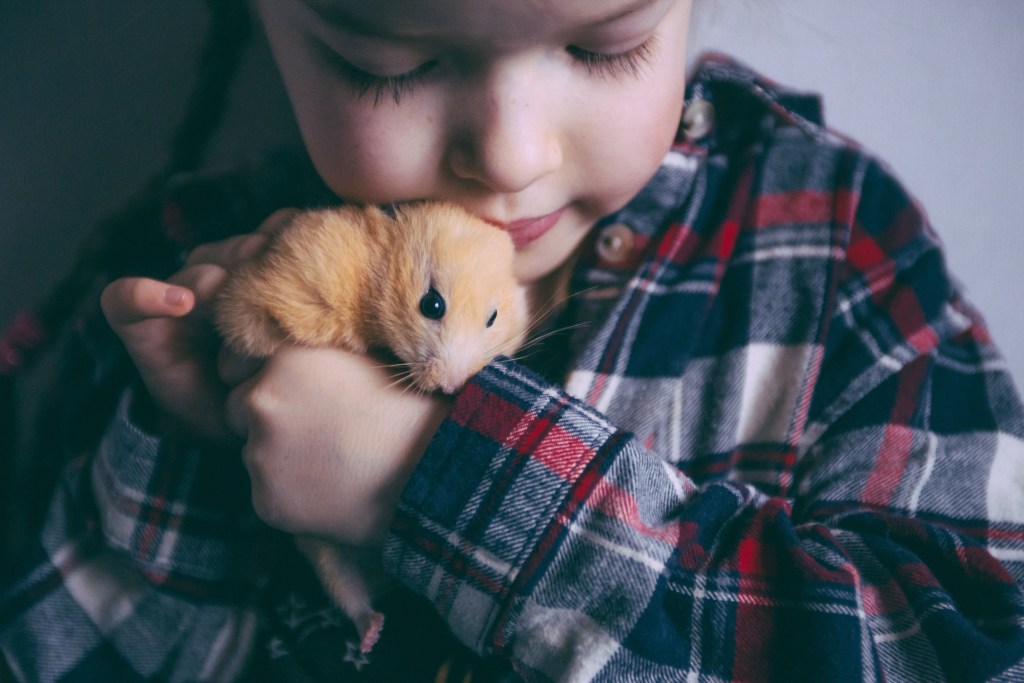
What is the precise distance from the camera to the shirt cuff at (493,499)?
545 millimetres

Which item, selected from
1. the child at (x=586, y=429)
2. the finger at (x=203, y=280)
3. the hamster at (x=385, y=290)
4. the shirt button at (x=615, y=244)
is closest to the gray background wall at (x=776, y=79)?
the child at (x=586, y=429)

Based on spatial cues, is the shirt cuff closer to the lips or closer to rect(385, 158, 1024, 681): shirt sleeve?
rect(385, 158, 1024, 681): shirt sleeve

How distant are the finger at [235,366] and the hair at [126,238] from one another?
0.76ft

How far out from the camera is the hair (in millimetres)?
850

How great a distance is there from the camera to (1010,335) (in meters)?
0.96

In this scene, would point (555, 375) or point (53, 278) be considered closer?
point (555, 375)

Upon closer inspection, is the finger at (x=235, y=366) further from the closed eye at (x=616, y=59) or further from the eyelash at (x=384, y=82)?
the closed eye at (x=616, y=59)

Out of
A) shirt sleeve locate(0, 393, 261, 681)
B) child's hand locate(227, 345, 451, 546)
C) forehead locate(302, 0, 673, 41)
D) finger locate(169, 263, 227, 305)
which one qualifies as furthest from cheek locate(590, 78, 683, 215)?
shirt sleeve locate(0, 393, 261, 681)

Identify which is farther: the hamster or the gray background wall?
the gray background wall

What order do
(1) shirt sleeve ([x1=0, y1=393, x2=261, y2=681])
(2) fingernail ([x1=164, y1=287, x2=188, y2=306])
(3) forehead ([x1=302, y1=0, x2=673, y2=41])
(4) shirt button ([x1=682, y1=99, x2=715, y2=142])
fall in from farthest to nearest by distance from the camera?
(4) shirt button ([x1=682, y1=99, x2=715, y2=142]), (1) shirt sleeve ([x1=0, y1=393, x2=261, y2=681]), (2) fingernail ([x1=164, y1=287, x2=188, y2=306]), (3) forehead ([x1=302, y1=0, x2=673, y2=41])

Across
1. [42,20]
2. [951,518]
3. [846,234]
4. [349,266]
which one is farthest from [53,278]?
[951,518]

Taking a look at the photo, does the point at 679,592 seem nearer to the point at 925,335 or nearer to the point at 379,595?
the point at 379,595

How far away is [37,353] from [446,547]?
2.28 feet

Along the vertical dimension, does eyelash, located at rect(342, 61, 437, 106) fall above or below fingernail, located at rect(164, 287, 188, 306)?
above
